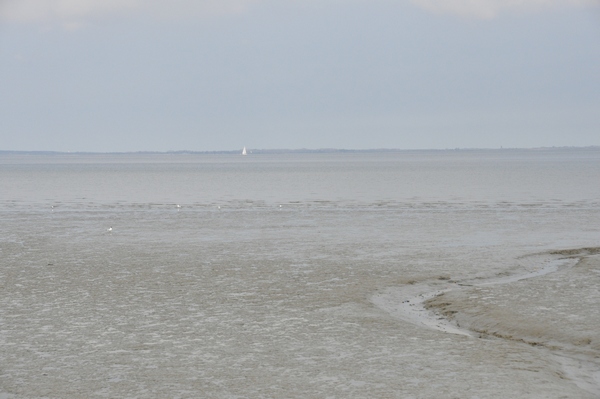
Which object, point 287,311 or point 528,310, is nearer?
point 528,310

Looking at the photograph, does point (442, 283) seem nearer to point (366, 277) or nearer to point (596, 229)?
point (366, 277)

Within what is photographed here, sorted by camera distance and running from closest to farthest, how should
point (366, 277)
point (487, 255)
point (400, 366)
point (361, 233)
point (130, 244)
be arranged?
point (400, 366) < point (366, 277) < point (487, 255) < point (130, 244) < point (361, 233)

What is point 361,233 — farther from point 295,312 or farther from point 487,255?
point 295,312

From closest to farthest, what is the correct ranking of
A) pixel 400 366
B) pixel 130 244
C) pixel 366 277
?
1. pixel 400 366
2. pixel 366 277
3. pixel 130 244

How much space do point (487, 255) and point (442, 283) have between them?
4280mm

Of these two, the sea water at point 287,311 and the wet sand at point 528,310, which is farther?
the wet sand at point 528,310

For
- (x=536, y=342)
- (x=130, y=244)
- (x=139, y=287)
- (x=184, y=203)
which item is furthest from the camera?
(x=184, y=203)

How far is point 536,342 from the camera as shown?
10.9 metres

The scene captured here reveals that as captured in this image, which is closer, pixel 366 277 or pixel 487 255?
pixel 366 277

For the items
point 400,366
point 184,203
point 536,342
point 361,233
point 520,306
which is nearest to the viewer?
point 400,366

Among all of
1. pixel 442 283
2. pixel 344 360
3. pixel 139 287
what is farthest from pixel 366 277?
pixel 344 360

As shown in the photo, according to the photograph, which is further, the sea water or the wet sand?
the wet sand

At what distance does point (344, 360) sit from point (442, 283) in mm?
6401

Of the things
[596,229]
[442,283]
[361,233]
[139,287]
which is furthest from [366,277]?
[596,229]
